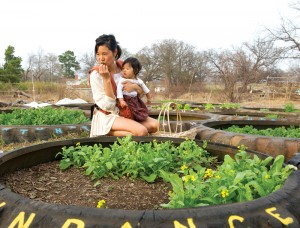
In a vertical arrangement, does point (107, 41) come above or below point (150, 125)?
above

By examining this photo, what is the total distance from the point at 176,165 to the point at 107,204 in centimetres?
84

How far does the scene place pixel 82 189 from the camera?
2.07 meters

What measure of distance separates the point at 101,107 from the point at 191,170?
2020 millimetres

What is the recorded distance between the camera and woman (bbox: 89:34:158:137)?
3.38m

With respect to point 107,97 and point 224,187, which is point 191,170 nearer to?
point 224,187

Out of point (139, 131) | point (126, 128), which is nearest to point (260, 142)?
point (139, 131)

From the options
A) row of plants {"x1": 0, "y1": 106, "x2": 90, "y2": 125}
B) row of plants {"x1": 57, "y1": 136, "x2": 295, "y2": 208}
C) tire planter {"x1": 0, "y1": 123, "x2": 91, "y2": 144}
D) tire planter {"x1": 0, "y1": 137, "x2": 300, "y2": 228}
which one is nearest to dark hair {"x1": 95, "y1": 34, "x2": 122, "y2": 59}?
row of plants {"x1": 57, "y1": 136, "x2": 295, "y2": 208}

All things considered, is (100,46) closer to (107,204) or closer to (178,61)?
(107,204)

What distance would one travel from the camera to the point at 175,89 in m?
30.0

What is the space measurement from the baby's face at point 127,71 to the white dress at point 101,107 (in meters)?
0.36

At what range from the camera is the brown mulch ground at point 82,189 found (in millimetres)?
1847

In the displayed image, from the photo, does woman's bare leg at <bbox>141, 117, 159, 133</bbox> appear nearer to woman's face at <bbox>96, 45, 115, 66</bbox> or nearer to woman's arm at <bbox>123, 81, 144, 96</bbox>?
woman's arm at <bbox>123, 81, 144, 96</bbox>

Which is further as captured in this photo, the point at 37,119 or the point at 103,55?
the point at 37,119

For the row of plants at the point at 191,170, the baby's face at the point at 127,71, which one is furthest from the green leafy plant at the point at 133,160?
the baby's face at the point at 127,71
